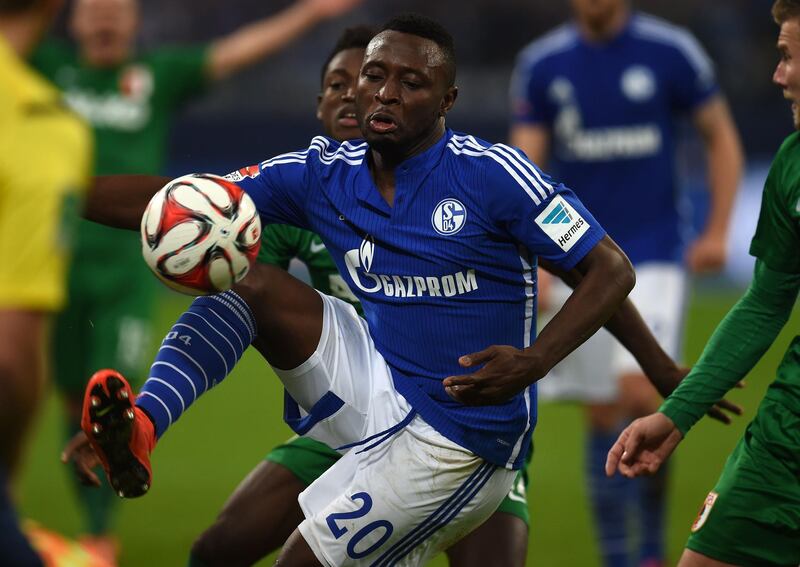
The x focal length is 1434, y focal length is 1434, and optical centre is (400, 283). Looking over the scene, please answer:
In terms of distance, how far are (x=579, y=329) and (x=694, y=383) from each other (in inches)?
21.2

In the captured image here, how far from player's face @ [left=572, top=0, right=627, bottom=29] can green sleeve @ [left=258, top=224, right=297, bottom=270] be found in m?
A: 2.97

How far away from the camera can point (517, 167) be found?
3.61 meters

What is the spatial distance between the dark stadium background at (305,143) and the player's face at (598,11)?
2275mm

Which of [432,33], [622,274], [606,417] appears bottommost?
[606,417]

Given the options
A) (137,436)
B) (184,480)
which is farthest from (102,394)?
(184,480)

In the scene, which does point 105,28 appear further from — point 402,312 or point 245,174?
point 402,312

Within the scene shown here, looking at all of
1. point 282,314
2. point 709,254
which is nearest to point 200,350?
point 282,314

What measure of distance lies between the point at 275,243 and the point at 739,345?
148cm

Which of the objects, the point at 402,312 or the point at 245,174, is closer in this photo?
the point at 402,312

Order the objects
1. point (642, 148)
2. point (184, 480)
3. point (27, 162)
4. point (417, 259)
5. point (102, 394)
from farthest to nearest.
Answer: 1. point (184, 480)
2. point (642, 148)
3. point (417, 259)
4. point (102, 394)
5. point (27, 162)

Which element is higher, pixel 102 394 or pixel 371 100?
pixel 371 100

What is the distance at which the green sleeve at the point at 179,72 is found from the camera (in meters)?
7.65

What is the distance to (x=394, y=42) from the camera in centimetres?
376

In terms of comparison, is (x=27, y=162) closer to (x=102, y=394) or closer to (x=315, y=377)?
(x=102, y=394)
